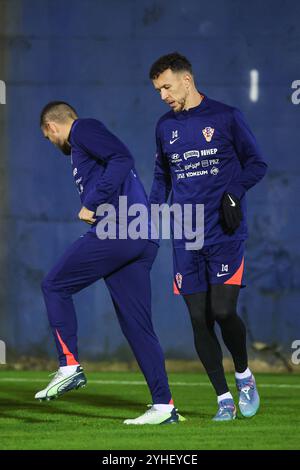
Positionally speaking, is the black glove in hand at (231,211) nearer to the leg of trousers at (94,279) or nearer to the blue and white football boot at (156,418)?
the leg of trousers at (94,279)

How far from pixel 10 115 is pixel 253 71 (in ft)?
7.77

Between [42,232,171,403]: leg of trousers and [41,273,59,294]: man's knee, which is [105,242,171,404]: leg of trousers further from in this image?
[41,273,59,294]: man's knee

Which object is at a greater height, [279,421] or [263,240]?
[263,240]

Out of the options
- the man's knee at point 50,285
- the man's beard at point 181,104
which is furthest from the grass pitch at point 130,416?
the man's beard at point 181,104

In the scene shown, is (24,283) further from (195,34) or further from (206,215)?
(206,215)

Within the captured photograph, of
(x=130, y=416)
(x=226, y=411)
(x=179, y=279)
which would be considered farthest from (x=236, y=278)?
(x=130, y=416)

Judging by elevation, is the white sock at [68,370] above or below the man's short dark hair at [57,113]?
below

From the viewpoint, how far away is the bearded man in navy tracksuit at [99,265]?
684 cm

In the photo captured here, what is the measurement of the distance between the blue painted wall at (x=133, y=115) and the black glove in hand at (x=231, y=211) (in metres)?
4.63

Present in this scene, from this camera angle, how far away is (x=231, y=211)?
7.09m

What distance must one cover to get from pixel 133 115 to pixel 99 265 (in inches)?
206

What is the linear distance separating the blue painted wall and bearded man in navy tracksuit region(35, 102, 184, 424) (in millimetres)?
4782
